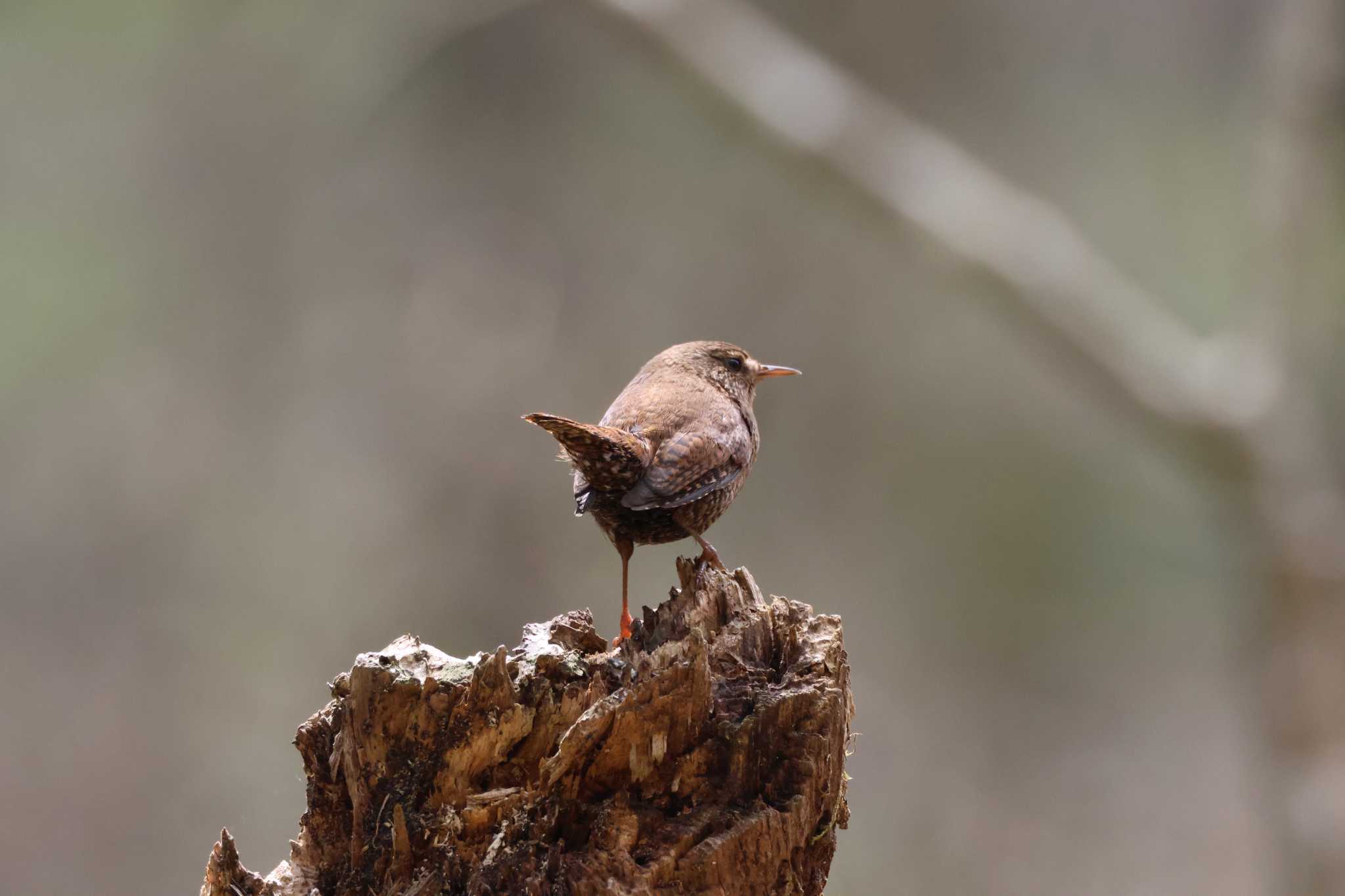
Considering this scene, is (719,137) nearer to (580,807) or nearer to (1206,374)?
(1206,374)

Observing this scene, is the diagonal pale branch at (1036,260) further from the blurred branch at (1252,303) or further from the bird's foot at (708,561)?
the bird's foot at (708,561)

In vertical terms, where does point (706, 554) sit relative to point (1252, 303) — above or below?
below

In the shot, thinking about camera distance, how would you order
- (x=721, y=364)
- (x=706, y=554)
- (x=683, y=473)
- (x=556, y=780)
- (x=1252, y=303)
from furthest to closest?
1. (x=1252, y=303)
2. (x=721, y=364)
3. (x=706, y=554)
4. (x=683, y=473)
5. (x=556, y=780)

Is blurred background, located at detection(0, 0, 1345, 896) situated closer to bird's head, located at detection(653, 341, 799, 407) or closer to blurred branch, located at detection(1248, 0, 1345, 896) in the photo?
blurred branch, located at detection(1248, 0, 1345, 896)

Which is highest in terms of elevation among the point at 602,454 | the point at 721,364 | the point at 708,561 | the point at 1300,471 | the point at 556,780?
the point at 1300,471

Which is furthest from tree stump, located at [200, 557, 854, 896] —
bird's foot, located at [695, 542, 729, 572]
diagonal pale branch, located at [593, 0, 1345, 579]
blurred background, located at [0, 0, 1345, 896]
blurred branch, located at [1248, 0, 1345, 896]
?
blurred branch, located at [1248, 0, 1345, 896]

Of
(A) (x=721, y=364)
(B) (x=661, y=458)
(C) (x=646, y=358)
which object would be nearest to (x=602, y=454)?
(B) (x=661, y=458)

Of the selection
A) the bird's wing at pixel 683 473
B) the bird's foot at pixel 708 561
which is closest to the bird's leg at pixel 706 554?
the bird's foot at pixel 708 561

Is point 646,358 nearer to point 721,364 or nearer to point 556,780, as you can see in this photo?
point 721,364
